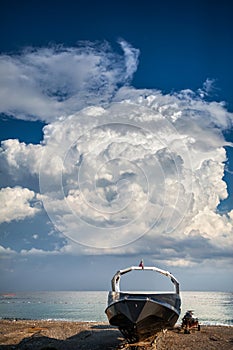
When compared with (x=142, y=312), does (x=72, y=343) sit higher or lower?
lower

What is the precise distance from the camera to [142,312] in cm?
2075

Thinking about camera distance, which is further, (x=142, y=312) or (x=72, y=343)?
(x=72, y=343)

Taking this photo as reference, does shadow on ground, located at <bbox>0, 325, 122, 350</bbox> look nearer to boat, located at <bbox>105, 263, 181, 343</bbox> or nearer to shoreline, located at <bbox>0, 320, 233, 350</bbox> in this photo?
shoreline, located at <bbox>0, 320, 233, 350</bbox>

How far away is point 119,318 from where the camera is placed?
21859 mm

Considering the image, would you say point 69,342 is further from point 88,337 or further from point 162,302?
point 162,302

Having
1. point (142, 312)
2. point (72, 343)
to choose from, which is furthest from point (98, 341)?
point (142, 312)

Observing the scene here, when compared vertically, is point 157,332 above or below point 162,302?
below

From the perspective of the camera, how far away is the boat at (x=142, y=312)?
819 inches

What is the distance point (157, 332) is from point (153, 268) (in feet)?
13.9

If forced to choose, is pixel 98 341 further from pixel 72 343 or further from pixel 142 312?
pixel 142 312

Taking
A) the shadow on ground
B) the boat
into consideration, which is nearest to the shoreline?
the shadow on ground

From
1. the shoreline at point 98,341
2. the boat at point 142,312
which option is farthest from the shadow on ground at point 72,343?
the boat at point 142,312

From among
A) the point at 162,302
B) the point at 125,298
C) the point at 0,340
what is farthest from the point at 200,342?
the point at 0,340

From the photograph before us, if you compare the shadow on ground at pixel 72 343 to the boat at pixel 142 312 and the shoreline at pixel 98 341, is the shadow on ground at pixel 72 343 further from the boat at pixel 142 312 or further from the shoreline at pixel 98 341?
the boat at pixel 142 312
